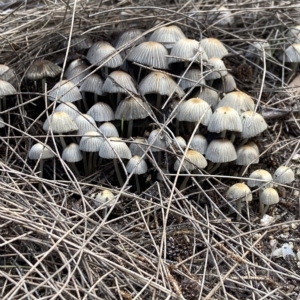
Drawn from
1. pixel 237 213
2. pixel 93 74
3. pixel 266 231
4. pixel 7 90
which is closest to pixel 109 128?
pixel 93 74

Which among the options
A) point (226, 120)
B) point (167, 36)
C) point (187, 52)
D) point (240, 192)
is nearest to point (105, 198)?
point (240, 192)

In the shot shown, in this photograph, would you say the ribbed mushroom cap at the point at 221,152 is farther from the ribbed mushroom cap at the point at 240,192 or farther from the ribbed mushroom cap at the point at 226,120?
the ribbed mushroom cap at the point at 240,192

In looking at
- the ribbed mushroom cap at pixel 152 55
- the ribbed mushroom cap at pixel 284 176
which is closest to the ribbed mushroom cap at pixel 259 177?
the ribbed mushroom cap at pixel 284 176

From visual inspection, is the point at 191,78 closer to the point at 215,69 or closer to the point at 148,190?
the point at 215,69

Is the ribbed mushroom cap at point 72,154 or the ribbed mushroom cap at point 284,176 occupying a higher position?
the ribbed mushroom cap at point 72,154

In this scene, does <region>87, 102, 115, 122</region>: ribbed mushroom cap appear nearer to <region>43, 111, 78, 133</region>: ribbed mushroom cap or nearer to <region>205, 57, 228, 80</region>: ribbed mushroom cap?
<region>43, 111, 78, 133</region>: ribbed mushroom cap

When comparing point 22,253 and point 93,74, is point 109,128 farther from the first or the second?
point 22,253

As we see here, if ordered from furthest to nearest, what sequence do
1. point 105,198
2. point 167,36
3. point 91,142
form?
point 167,36 < point 91,142 < point 105,198
